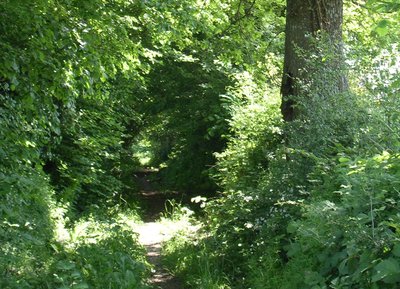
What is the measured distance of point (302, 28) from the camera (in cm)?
888

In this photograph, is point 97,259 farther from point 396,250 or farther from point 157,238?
point 157,238

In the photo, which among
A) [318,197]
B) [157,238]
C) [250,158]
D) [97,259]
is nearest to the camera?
[318,197]

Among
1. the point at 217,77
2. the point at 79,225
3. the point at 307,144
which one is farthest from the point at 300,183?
the point at 217,77

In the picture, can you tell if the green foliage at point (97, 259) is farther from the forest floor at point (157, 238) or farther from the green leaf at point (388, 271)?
the green leaf at point (388, 271)

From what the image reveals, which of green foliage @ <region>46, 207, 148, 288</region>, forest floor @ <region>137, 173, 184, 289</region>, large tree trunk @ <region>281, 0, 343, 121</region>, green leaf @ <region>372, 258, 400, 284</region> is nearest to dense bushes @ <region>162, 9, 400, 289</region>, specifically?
green leaf @ <region>372, 258, 400, 284</region>

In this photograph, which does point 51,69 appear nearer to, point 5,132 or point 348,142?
point 5,132

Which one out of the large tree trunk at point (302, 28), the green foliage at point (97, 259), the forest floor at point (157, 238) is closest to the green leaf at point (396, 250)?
the green foliage at point (97, 259)

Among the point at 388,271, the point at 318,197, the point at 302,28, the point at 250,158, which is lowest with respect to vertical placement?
the point at 388,271

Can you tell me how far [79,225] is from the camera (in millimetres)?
10898

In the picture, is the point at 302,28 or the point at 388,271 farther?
the point at 302,28

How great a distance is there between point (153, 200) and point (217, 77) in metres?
8.64

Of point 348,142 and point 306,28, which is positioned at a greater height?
point 306,28

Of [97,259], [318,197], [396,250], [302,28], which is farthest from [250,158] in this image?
[396,250]

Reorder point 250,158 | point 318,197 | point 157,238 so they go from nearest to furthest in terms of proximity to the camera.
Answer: point 318,197, point 250,158, point 157,238
